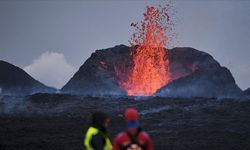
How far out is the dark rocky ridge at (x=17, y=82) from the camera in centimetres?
5769

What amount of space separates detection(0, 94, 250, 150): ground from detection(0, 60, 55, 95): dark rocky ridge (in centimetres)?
1428

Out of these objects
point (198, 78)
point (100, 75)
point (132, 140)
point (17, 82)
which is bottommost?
point (132, 140)

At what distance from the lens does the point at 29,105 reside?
137 ft

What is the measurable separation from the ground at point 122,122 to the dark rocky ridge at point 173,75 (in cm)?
862

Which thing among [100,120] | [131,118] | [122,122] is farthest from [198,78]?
[131,118]

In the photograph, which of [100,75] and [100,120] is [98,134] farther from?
[100,75]

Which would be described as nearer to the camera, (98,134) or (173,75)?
(98,134)

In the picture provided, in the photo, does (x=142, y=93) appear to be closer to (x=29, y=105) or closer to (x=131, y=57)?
(x=131, y=57)

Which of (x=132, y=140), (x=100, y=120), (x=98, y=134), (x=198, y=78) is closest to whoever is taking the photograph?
(x=132, y=140)

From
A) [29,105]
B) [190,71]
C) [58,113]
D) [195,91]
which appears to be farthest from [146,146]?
[190,71]

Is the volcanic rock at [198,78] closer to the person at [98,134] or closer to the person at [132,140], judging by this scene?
the person at [98,134]

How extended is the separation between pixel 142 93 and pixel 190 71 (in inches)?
233

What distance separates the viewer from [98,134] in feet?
32.3

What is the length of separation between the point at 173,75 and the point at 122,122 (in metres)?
23.3
